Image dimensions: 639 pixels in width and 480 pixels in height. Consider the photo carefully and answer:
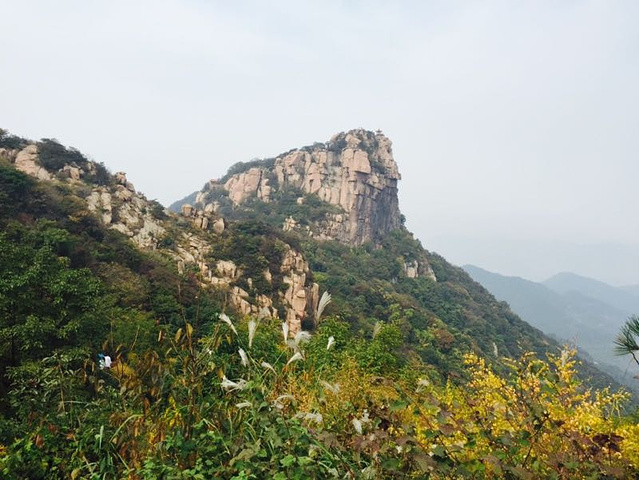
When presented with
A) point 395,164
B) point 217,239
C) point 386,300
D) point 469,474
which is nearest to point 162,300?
point 217,239

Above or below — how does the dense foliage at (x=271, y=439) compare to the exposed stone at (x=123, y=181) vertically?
below

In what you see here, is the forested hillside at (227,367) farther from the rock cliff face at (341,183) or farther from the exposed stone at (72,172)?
the rock cliff face at (341,183)

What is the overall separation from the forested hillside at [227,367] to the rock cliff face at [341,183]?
58.3ft

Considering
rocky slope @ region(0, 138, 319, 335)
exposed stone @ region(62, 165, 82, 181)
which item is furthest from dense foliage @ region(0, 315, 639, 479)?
exposed stone @ region(62, 165, 82, 181)

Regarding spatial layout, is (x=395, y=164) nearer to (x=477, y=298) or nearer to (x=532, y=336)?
(x=477, y=298)

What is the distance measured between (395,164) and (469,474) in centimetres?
8806

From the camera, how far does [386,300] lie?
4772 centimetres

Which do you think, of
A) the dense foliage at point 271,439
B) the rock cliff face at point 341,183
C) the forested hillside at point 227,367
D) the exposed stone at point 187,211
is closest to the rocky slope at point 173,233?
the forested hillside at point 227,367

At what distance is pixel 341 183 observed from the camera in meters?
77.6

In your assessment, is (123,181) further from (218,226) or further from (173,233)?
(218,226)

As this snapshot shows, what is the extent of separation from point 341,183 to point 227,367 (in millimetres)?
75903

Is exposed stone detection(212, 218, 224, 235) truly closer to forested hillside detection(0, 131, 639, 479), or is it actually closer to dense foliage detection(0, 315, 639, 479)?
forested hillside detection(0, 131, 639, 479)

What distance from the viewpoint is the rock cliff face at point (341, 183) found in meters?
75.5

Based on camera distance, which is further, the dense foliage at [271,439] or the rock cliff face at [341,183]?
the rock cliff face at [341,183]
